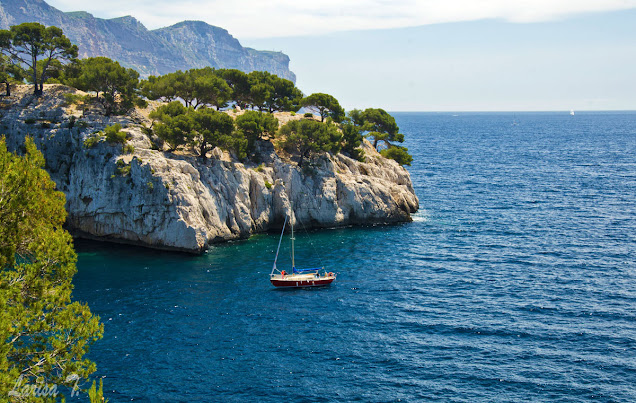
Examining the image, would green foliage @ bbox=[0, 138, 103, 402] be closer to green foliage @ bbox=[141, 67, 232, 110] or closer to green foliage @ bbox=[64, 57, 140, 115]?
green foliage @ bbox=[64, 57, 140, 115]

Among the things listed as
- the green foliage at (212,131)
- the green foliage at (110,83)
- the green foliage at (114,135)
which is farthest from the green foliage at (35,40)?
the green foliage at (212,131)

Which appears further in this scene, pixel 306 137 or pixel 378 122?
pixel 378 122

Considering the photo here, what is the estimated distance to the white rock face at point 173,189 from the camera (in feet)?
226

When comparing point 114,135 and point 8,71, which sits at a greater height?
point 8,71

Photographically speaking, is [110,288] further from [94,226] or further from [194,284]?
[94,226]

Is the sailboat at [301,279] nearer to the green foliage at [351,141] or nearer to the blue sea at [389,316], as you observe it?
the blue sea at [389,316]

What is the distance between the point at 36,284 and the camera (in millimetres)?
23891

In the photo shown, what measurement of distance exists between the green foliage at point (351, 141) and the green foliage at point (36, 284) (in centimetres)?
7429

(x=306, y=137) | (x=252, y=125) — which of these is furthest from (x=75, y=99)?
(x=306, y=137)

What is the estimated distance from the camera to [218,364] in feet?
134

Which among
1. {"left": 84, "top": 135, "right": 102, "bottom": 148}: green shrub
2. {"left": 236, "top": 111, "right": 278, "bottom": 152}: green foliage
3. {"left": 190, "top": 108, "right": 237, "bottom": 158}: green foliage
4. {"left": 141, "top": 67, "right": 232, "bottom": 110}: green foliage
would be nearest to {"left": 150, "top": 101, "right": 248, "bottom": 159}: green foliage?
{"left": 190, "top": 108, "right": 237, "bottom": 158}: green foliage

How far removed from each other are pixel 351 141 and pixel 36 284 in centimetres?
7705

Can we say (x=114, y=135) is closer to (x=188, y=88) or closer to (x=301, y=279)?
(x=188, y=88)

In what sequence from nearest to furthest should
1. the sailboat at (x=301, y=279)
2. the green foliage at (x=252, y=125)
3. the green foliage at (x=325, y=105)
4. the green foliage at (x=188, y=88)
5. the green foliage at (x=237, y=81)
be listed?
the sailboat at (x=301, y=279) < the green foliage at (x=252, y=125) < the green foliage at (x=188, y=88) < the green foliage at (x=237, y=81) < the green foliage at (x=325, y=105)
